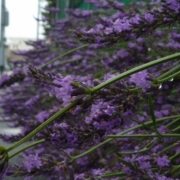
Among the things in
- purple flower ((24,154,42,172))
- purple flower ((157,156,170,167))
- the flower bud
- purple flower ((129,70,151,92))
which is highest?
purple flower ((129,70,151,92))

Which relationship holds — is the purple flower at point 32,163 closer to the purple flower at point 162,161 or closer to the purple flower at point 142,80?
the purple flower at point 162,161

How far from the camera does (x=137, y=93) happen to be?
45.1 inches

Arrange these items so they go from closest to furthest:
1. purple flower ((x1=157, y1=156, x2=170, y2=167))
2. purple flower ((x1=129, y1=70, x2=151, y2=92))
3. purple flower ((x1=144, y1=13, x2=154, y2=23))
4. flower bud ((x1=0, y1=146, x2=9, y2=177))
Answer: flower bud ((x1=0, y1=146, x2=9, y2=177)) < purple flower ((x1=129, y1=70, x2=151, y2=92)) < purple flower ((x1=144, y1=13, x2=154, y2=23)) < purple flower ((x1=157, y1=156, x2=170, y2=167))

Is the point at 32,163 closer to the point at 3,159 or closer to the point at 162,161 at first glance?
the point at 162,161

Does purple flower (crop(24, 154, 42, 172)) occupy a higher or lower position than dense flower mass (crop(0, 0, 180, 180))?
lower

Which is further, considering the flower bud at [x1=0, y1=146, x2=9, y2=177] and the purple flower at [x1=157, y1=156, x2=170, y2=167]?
the purple flower at [x1=157, y1=156, x2=170, y2=167]

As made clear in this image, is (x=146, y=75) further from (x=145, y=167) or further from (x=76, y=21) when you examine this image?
(x=76, y=21)

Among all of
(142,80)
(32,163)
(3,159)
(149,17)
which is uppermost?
(149,17)

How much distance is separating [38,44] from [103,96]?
3.87m

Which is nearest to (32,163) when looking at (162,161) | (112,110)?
(162,161)

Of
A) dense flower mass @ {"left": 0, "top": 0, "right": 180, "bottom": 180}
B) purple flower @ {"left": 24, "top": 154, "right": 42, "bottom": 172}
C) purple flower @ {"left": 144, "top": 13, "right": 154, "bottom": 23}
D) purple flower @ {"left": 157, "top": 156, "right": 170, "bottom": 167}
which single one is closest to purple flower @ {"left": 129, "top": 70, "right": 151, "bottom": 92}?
dense flower mass @ {"left": 0, "top": 0, "right": 180, "bottom": 180}

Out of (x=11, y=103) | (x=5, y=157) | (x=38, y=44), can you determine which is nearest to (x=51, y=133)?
(x=5, y=157)

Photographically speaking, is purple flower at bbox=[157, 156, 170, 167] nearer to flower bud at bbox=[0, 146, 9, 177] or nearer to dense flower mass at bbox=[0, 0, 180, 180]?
dense flower mass at bbox=[0, 0, 180, 180]

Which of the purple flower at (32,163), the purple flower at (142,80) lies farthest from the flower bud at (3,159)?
the purple flower at (32,163)
